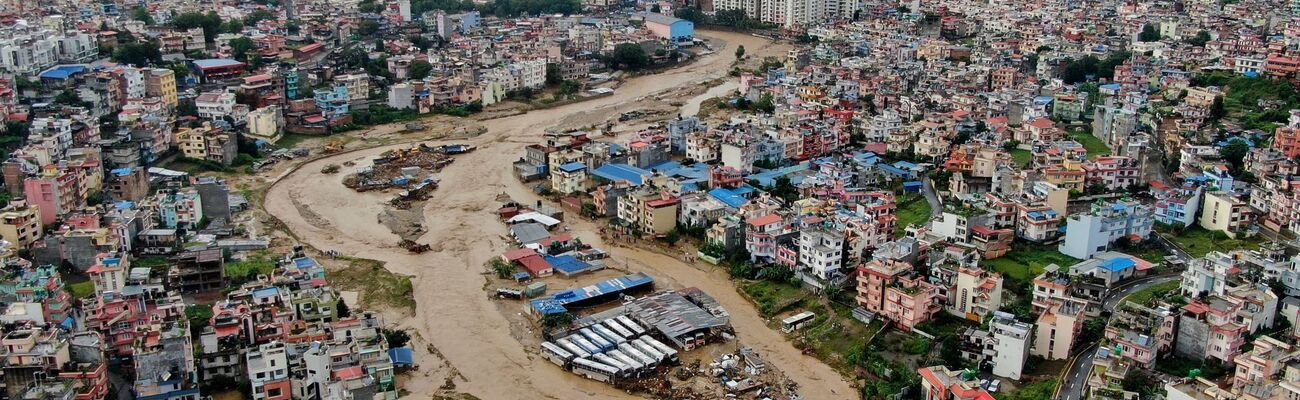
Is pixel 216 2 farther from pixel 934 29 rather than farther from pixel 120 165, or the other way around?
pixel 934 29

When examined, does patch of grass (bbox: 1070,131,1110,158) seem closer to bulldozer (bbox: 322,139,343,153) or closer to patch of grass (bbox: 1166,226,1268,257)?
patch of grass (bbox: 1166,226,1268,257)

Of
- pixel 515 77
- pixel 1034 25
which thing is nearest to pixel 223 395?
pixel 515 77

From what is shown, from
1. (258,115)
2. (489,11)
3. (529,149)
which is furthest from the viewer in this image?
(489,11)

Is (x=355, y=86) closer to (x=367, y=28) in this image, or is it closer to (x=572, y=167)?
(x=572, y=167)

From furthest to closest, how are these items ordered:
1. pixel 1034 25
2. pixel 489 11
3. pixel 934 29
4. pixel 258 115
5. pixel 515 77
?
pixel 489 11
pixel 934 29
pixel 1034 25
pixel 515 77
pixel 258 115

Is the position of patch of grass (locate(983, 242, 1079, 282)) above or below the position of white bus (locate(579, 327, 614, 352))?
above

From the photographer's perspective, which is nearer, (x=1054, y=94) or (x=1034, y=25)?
(x=1054, y=94)

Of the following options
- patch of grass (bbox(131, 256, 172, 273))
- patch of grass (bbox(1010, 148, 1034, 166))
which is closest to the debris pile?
patch of grass (bbox(131, 256, 172, 273))
